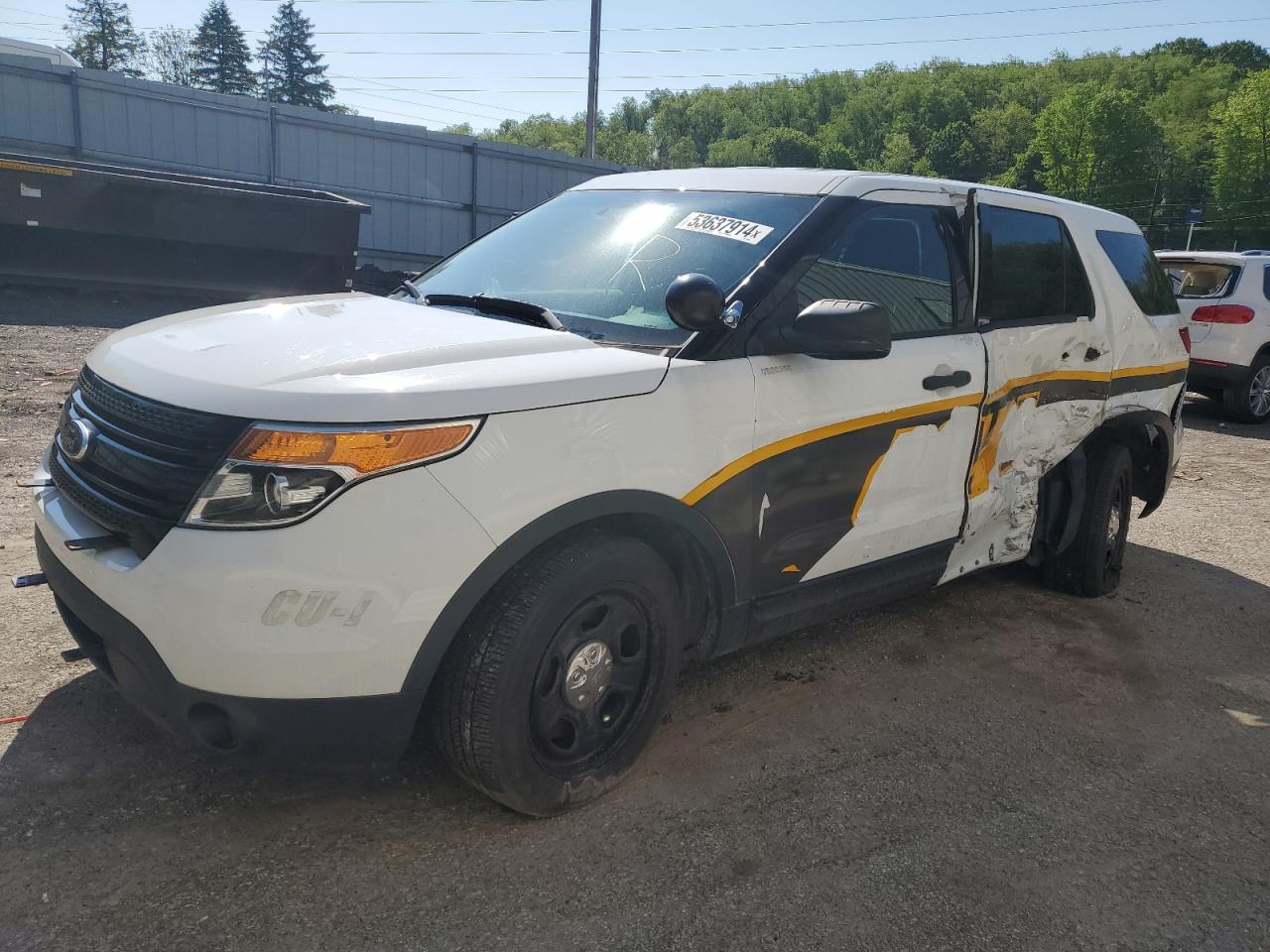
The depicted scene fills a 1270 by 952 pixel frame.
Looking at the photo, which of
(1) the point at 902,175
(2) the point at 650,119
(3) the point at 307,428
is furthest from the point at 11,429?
(2) the point at 650,119

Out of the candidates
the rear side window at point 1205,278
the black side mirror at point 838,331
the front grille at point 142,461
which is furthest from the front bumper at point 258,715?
the rear side window at point 1205,278

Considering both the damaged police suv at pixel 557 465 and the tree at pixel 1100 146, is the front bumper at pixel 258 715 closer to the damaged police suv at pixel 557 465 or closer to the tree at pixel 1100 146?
the damaged police suv at pixel 557 465

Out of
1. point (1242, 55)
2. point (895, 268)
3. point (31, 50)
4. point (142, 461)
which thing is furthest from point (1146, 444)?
point (1242, 55)

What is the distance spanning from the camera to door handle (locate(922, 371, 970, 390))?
3.66 metres

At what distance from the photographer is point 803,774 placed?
10.5 feet

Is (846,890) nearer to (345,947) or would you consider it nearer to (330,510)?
(345,947)

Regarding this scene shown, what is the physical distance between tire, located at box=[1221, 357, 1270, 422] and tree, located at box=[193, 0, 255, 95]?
95.8 metres

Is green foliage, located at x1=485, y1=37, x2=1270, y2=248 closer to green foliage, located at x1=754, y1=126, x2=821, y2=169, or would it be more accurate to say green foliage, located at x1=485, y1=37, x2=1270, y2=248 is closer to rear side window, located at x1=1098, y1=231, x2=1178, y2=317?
green foliage, located at x1=754, y1=126, x2=821, y2=169

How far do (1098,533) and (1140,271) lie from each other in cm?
140

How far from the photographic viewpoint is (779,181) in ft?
12.0

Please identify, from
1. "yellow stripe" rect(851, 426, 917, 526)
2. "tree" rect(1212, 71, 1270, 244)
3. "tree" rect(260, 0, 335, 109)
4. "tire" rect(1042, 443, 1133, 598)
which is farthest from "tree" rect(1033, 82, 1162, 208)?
"yellow stripe" rect(851, 426, 917, 526)

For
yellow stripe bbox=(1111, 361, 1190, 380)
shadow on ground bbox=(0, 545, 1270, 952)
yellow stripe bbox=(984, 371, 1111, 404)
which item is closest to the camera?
shadow on ground bbox=(0, 545, 1270, 952)

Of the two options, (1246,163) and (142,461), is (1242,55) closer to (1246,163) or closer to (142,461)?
(1246,163)

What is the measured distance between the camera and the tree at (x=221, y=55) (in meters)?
90.8
